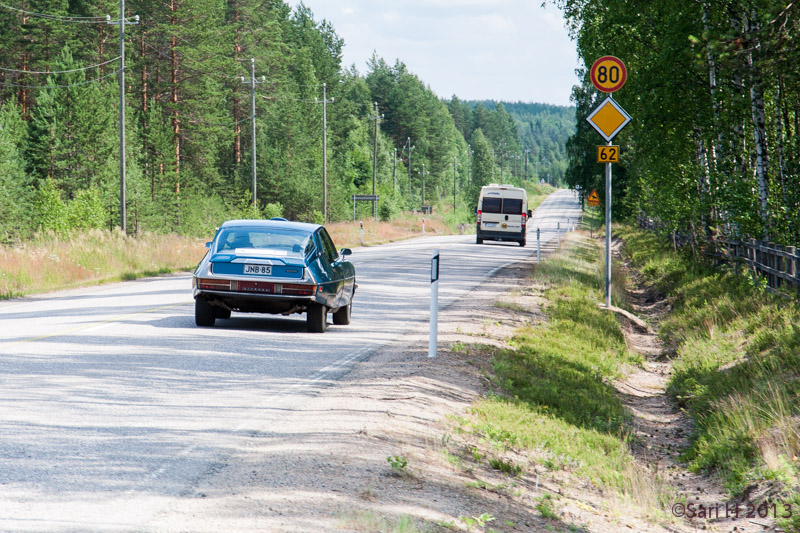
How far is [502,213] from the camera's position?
4634 centimetres

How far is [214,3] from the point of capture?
223ft

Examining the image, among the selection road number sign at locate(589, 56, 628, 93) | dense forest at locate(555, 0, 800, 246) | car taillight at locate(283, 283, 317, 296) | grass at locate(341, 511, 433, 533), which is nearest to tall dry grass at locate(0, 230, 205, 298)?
car taillight at locate(283, 283, 317, 296)

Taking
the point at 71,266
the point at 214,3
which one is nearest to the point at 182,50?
the point at 214,3

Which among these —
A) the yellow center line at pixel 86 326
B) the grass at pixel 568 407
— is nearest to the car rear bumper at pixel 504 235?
the grass at pixel 568 407

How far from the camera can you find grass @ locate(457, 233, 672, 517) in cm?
786

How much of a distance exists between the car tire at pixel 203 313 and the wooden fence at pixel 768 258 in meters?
9.12

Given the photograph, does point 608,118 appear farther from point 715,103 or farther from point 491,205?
point 491,205

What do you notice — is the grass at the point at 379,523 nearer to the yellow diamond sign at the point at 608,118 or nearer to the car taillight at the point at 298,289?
the car taillight at the point at 298,289

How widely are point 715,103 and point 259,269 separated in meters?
Result: 11.6

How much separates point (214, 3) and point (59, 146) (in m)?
19.3

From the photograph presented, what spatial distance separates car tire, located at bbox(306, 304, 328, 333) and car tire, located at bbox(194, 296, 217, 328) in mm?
1448

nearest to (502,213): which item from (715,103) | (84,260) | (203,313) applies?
(84,260)

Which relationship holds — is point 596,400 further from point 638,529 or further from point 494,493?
point 494,493

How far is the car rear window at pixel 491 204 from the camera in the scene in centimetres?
4589
